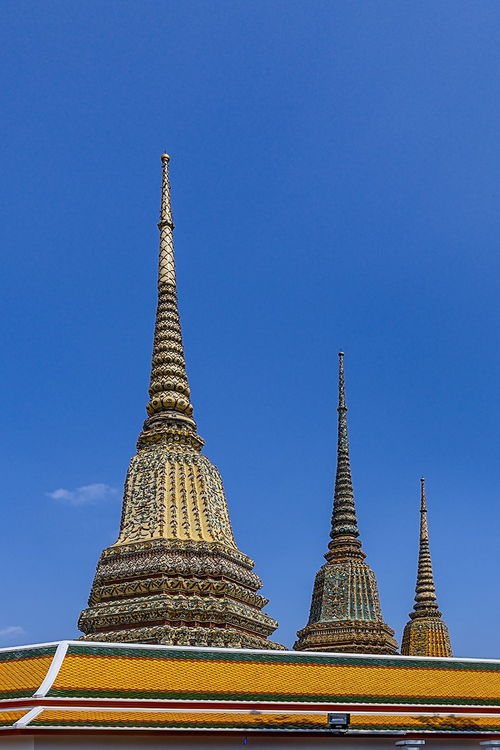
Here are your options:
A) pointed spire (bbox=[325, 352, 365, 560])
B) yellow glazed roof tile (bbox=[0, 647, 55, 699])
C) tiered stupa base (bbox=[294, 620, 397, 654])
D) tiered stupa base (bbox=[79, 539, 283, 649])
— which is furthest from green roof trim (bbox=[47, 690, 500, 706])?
pointed spire (bbox=[325, 352, 365, 560])

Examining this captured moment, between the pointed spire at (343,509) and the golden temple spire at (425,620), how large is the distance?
5944 millimetres

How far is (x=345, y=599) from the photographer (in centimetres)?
3453

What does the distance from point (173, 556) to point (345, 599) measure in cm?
1387

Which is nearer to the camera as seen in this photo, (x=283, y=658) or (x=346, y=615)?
(x=283, y=658)

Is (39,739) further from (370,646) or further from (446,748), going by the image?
(370,646)

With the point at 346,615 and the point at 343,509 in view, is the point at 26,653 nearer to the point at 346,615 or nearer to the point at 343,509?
the point at 346,615

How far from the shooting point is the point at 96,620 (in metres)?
21.8

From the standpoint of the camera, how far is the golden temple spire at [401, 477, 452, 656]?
40000 millimetres

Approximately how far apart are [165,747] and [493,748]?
6.20 metres

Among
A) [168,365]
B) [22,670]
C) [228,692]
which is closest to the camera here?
[22,670]

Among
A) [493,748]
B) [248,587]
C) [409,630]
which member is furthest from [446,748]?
[409,630]

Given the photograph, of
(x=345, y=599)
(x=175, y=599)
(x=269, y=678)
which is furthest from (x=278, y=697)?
(x=345, y=599)

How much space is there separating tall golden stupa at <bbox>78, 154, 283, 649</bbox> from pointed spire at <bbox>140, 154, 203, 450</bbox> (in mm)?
30

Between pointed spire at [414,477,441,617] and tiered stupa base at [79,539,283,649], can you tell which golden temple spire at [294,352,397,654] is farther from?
tiered stupa base at [79,539,283,649]
